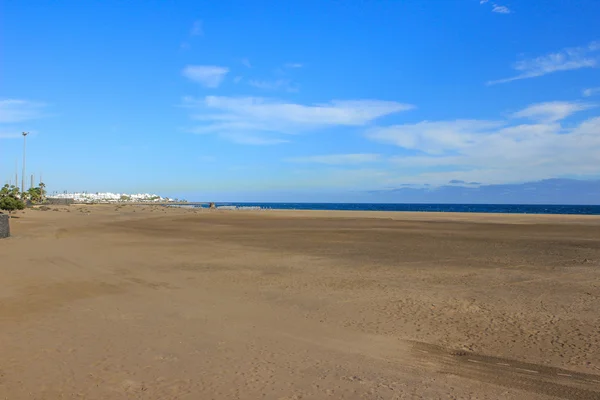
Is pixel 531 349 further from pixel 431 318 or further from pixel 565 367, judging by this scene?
pixel 431 318

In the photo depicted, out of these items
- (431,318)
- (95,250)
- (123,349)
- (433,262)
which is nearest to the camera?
(123,349)

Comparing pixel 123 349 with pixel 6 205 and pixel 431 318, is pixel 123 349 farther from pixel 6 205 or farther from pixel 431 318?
pixel 6 205

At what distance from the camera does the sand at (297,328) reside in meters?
6.07

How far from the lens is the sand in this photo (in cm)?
607

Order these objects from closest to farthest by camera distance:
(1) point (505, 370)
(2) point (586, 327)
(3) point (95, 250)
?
(1) point (505, 370), (2) point (586, 327), (3) point (95, 250)

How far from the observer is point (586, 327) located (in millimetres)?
8992

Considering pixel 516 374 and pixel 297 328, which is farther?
pixel 297 328

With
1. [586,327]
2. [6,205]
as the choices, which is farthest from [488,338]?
[6,205]

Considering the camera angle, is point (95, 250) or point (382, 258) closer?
point (382, 258)

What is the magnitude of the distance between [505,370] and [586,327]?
3.50 meters

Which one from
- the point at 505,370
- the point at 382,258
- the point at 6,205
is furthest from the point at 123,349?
the point at 6,205

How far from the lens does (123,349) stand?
7359 millimetres

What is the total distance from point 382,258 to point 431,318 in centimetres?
933

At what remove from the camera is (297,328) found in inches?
349
